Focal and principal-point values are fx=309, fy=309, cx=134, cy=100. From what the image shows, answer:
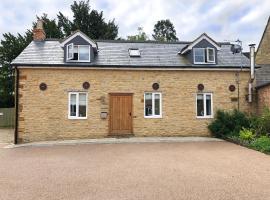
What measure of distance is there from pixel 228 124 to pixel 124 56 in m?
7.33

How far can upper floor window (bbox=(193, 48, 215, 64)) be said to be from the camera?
1862cm

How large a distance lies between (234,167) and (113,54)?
11.6 m

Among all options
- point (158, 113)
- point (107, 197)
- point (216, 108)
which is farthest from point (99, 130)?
point (107, 197)

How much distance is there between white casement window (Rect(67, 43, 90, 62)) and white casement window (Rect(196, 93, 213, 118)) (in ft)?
22.8

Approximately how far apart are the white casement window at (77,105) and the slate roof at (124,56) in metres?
1.74

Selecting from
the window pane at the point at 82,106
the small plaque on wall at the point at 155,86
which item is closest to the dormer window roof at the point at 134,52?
the small plaque on wall at the point at 155,86

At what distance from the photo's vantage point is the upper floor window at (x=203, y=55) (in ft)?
61.1

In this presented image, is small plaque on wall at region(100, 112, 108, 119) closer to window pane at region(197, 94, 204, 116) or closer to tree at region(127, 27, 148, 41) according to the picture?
window pane at region(197, 94, 204, 116)

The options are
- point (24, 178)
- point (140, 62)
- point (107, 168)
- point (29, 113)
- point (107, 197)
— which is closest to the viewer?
point (107, 197)

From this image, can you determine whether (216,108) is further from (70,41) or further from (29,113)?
(29,113)

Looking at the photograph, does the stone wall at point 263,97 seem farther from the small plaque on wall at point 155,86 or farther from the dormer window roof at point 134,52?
the dormer window roof at point 134,52

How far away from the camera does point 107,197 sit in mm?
6488

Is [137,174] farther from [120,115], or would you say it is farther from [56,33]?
[56,33]

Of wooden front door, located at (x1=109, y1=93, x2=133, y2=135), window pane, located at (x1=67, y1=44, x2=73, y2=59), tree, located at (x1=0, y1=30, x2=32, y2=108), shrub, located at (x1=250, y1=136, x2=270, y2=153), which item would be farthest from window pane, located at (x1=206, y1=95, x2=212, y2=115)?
tree, located at (x1=0, y1=30, x2=32, y2=108)
